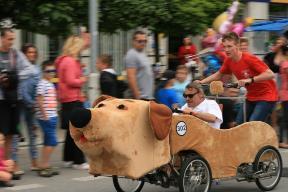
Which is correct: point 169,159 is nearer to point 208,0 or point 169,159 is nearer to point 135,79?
point 135,79

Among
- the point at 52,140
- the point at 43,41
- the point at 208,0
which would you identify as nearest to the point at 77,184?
the point at 52,140

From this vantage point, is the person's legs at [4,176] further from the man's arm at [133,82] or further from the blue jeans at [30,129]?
the man's arm at [133,82]

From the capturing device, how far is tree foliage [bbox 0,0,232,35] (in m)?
10.7

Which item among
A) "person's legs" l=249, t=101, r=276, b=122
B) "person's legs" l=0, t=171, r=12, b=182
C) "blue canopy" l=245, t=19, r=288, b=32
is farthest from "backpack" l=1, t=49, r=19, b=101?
"blue canopy" l=245, t=19, r=288, b=32

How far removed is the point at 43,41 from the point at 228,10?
544cm

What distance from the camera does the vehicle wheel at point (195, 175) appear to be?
648 centimetres

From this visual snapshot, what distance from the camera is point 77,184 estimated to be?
811cm

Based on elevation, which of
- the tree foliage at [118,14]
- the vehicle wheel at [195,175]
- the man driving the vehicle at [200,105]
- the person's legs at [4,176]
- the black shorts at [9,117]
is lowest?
the person's legs at [4,176]

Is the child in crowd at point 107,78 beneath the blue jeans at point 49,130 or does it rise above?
above

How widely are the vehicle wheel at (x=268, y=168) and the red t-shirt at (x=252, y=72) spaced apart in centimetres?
98

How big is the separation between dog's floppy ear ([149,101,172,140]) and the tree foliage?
15.8ft

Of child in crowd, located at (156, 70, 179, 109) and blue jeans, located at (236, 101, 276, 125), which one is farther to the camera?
child in crowd, located at (156, 70, 179, 109)

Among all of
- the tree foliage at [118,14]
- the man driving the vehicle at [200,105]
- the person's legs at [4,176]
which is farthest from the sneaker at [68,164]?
the man driving the vehicle at [200,105]

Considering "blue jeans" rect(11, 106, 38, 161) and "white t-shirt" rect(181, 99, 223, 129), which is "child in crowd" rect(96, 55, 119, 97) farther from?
"white t-shirt" rect(181, 99, 223, 129)
